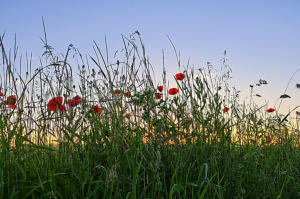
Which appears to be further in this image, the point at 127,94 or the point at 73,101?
the point at 127,94

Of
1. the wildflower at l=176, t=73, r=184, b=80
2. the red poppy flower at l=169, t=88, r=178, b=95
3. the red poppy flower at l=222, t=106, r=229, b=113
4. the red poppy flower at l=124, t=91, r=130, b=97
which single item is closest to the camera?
the red poppy flower at l=124, t=91, r=130, b=97

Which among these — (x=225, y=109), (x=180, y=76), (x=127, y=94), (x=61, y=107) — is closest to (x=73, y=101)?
(x=61, y=107)

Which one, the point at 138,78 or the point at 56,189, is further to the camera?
the point at 138,78

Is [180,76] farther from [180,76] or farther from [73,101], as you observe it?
[73,101]

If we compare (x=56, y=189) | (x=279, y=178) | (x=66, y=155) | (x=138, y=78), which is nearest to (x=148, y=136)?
(x=138, y=78)

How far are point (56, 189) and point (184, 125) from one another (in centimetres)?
103

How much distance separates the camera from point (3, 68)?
6.28 feet

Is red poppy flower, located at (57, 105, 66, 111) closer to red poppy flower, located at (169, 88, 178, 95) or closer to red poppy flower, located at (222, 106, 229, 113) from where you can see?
red poppy flower, located at (169, 88, 178, 95)

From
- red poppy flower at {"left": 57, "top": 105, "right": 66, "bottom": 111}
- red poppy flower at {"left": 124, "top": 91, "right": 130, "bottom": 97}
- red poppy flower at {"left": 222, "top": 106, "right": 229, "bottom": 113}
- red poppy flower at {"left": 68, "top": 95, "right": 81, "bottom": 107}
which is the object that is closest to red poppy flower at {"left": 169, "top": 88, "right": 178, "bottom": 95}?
red poppy flower at {"left": 124, "top": 91, "right": 130, "bottom": 97}

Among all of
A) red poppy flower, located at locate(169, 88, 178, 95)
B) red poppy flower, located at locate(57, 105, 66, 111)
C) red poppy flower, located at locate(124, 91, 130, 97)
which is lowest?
red poppy flower, located at locate(57, 105, 66, 111)

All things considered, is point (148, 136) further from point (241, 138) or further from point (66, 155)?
point (241, 138)

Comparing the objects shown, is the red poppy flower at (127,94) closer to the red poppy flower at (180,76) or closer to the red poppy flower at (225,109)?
the red poppy flower at (180,76)

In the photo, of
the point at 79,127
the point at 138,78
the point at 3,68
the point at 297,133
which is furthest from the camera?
the point at 297,133

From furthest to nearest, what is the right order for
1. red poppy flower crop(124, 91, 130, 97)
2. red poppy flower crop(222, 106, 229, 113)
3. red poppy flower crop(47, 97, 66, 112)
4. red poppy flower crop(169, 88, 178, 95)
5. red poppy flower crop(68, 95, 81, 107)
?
red poppy flower crop(222, 106, 229, 113) → red poppy flower crop(169, 88, 178, 95) → red poppy flower crop(124, 91, 130, 97) → red poppy flower crop(68, 95, 81, 107) → red poppy flower crop(47, 97, 66, 112)
